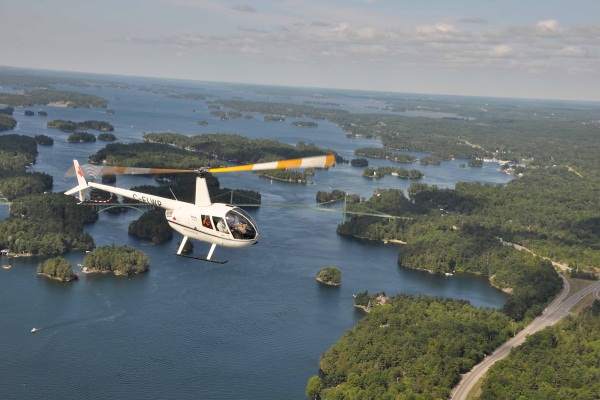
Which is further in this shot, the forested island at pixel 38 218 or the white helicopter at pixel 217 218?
the forested island at pixel 38 218

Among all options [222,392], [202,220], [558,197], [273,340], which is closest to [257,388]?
[222,392]

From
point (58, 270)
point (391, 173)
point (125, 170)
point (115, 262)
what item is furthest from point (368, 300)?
point (391, 173)

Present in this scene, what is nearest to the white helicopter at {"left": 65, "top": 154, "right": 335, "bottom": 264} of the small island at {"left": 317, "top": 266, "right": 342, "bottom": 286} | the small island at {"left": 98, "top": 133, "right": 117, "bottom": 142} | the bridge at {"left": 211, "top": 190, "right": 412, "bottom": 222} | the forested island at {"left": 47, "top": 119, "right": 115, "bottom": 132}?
the small island at {"left": 317, "top": 266, "right": 342, "bottom": 286}

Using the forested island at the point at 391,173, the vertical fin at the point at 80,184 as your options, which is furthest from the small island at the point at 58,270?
the forested island at the point at 391,173

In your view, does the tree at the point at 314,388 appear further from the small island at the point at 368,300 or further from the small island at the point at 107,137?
the small island at the point at 107,137

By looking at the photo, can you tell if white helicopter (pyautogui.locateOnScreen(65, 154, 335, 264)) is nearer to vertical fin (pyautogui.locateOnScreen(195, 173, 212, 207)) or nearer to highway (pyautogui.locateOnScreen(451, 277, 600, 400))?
vertical fin (pyautogui.locateOnScreen(195, 173, 212, 207))

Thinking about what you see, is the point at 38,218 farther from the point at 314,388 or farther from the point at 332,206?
the point at 314,388
